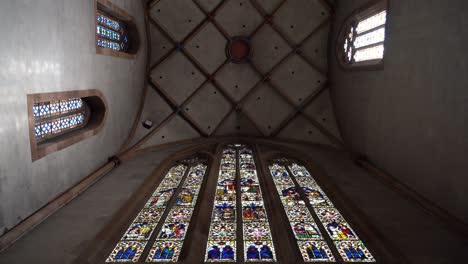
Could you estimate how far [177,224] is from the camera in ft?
21.4

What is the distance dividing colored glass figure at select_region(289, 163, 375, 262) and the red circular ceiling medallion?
4.69 m

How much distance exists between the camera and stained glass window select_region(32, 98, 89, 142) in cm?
616

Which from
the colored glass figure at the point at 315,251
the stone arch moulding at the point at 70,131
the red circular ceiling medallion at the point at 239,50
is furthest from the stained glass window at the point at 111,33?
the colored glass figure at the point at 315,251

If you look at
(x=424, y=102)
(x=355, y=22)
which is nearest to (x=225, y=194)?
(x=424, y=102)

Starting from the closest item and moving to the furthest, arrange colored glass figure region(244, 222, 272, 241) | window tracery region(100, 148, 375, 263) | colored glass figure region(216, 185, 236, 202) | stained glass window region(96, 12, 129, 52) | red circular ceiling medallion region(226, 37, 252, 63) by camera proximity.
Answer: window tracery region(100, 148, 375, 263), colored glass figure region(244, 222, 272, 241), colored glass figure region(216, 185, 236, 202), stained glass window region(96, 12, 129, 52), red circular ceiling medallion region(226, 37, 252, 63)

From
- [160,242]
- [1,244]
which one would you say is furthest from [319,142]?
[1,244]

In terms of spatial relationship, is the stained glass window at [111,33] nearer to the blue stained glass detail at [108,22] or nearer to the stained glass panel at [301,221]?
Answer: the blue stained glass detail at [108,22]

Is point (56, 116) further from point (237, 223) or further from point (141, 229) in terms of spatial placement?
point (237, 223)

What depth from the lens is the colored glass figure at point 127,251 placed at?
546cm

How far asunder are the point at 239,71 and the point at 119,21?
160 inches

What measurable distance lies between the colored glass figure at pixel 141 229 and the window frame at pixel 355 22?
5394mm

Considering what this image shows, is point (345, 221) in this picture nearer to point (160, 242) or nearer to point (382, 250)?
point (382, 250)

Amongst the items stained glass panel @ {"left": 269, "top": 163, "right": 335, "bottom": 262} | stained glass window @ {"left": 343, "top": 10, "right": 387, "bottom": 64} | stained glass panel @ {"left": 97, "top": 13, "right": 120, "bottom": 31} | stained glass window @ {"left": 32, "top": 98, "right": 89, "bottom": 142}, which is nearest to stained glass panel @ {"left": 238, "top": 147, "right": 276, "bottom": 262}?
stained glass panel @ {"left": 269, "top": 163, "right": 335, "bottom": 262}

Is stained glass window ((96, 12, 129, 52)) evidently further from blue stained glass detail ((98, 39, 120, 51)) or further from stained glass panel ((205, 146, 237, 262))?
stained glass panel ((205, 146, 237, 262))
